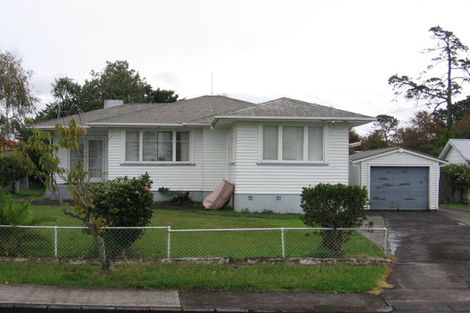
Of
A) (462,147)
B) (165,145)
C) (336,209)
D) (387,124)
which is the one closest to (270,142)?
(165,145)

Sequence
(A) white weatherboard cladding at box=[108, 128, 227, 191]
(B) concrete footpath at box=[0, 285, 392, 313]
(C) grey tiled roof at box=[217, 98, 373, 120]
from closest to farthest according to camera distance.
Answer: (B) concrete footpath at box=[0, 285, 392, 313]
(C) grey tiled roof at box=[217, 98, 373, 120]
(A) white weatherboard cladding at box=[108, 128, 227, 191]

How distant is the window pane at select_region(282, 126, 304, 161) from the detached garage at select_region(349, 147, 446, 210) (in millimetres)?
4494

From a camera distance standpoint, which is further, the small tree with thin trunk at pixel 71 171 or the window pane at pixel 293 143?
the window pane at pixel 293 143

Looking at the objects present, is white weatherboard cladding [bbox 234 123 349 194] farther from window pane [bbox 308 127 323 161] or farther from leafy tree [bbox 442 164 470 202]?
leafy tree [bbox 442 164 470 202]

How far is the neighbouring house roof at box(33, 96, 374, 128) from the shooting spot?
18.7 meters

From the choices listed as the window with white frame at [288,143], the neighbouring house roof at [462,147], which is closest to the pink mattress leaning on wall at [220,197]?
the window with white frame at [288,143]

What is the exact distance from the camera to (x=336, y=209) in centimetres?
1045

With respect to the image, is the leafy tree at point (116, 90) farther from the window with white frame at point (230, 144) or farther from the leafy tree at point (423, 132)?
the window with white frame at point (230, 144)

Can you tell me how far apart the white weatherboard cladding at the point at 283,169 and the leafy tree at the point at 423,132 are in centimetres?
3049

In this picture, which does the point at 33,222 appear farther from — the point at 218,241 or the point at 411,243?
the point at 411,243

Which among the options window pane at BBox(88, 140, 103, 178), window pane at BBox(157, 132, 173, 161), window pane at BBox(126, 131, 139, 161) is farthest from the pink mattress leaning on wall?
window pane at BBox(88, 140, 103, 178)

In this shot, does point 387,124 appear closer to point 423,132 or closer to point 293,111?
point 423,132

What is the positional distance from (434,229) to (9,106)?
1839 centimetres

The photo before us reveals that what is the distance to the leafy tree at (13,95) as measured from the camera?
2438 cm
